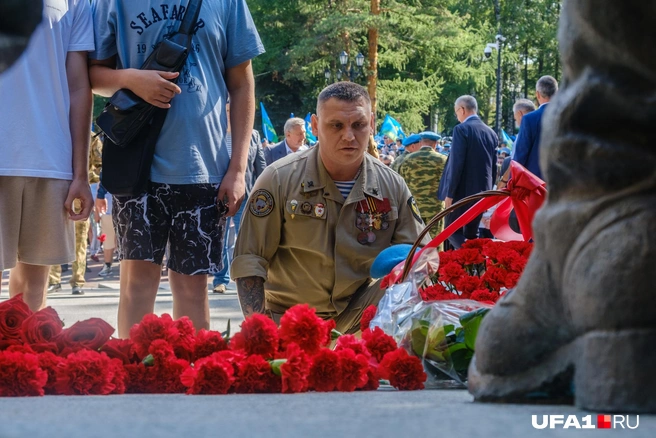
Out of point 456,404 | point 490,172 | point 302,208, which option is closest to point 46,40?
point 302,208

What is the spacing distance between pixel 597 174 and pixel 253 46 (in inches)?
120

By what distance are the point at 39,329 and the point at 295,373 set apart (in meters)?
0.96

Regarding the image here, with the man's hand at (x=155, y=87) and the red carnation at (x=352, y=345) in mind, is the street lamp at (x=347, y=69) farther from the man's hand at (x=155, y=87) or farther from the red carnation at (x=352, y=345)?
the red carnation at (x=352, y=345)

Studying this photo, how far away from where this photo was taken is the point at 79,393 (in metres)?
3.01

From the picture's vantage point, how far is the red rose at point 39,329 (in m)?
3.34

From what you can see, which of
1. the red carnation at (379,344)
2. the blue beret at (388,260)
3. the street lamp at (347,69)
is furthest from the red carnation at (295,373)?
the street lamp at (347,69)

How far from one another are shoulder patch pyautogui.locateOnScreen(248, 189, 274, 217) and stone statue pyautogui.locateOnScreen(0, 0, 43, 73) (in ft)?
9.95

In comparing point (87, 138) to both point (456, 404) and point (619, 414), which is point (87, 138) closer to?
point (456, 404)

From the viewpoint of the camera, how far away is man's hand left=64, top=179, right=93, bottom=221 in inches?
175

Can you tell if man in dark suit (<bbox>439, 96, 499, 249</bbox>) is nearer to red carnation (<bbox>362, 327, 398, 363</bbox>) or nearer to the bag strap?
the bag strap

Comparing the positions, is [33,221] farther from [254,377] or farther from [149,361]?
[254,377]

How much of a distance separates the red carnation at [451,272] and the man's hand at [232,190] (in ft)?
3.39

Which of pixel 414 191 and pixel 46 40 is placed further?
pixel 414 191

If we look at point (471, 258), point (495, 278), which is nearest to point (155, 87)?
point (471, 258)
